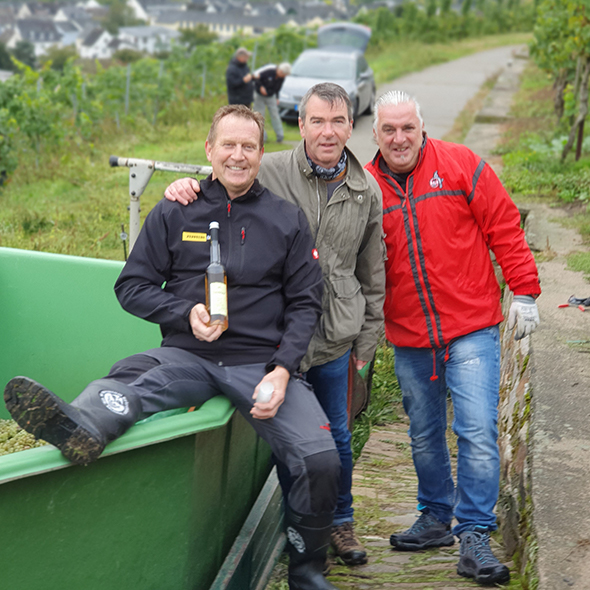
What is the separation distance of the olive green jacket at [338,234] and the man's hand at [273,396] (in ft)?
0.90

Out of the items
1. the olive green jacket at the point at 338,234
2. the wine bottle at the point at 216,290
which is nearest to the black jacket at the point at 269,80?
the olive green jacket at the point at 338,234

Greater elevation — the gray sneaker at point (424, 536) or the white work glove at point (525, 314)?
the white work glove at point (525, 314)

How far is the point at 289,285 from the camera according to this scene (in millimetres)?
2447

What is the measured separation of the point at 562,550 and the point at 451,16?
33.9 meters

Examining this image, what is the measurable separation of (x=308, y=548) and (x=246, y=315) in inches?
29.7

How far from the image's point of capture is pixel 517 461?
10.0ft

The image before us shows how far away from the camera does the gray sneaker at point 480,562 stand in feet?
8.30

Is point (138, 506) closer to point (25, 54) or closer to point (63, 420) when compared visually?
point (63, 420)

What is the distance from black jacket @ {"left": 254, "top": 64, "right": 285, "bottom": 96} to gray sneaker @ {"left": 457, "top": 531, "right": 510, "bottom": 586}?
9.97 metres

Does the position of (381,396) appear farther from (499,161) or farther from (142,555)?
(499,161)

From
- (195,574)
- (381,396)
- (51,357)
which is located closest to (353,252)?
(195,574)

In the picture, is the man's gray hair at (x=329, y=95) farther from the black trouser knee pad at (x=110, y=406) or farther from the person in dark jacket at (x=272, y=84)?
the person in dark jacket at (x=272, y=84)

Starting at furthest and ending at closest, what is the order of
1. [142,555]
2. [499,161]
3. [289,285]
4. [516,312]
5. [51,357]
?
[499,161]
[51,357]
[516,312]
[289,285]
[142,555]

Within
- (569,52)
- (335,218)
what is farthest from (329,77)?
(335,218)
